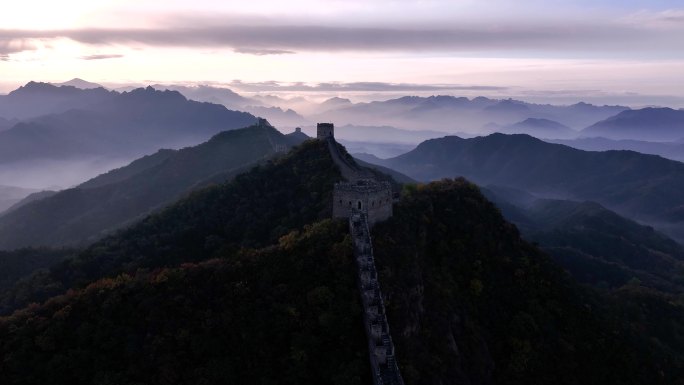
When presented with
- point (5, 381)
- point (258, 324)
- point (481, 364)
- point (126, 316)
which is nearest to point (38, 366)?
point (5, 381)

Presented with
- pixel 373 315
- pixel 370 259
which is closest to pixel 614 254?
pixel 370 259

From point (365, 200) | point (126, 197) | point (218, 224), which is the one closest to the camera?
point (365, 200)

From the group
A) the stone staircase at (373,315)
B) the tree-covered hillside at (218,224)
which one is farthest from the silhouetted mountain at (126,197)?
the stone staircase at (373,315)

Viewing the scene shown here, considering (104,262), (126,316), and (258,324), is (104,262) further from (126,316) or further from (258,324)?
(258,324)

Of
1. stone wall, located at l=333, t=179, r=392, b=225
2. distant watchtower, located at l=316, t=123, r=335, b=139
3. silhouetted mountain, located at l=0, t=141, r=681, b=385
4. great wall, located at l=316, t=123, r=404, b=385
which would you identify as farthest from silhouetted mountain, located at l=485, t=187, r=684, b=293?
great wall, located at l=316, t=123, r=404, b=385

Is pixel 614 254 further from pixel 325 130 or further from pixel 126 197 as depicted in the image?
pixel 126 197
